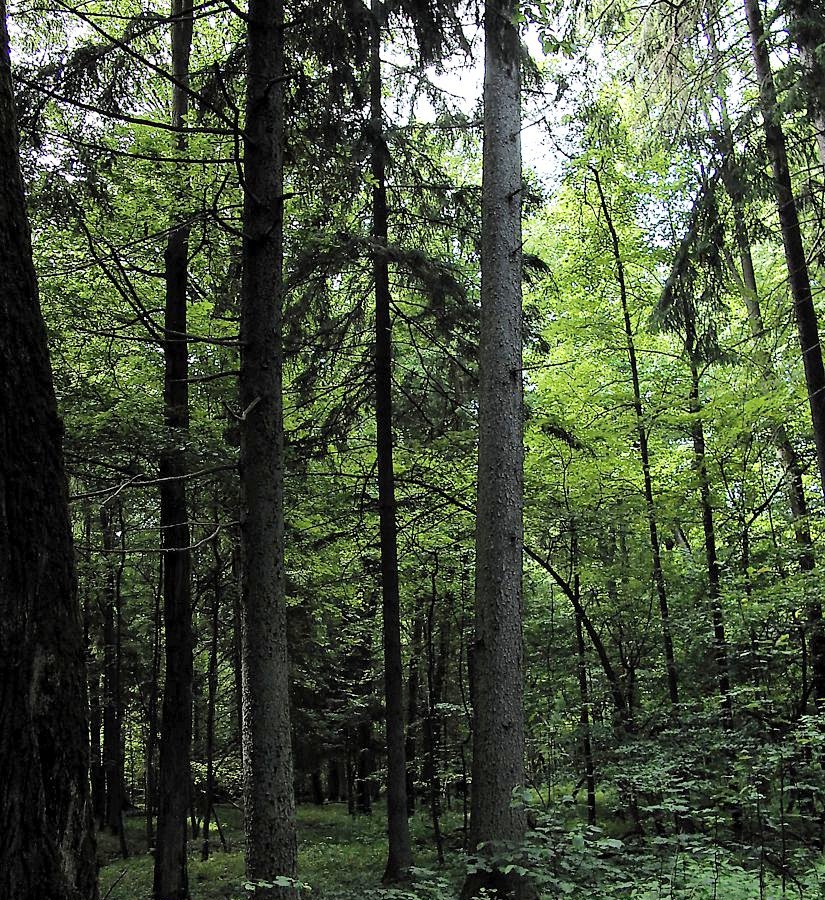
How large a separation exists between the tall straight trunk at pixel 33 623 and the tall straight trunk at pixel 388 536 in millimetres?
7041

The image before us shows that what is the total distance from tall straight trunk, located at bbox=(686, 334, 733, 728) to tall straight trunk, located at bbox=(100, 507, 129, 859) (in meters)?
10.4

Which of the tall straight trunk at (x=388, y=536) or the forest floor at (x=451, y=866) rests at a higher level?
the tall straight trunk at (x=388, y=536)

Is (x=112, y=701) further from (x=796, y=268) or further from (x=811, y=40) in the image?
(x=811, y=40)

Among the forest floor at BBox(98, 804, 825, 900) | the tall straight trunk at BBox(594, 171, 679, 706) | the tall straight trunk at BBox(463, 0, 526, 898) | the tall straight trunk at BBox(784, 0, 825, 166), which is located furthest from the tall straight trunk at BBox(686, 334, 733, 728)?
the tall straight trunk at BBox(463, 0, 526, 898)

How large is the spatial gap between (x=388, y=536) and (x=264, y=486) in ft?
18.0

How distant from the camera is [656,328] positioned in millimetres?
9398

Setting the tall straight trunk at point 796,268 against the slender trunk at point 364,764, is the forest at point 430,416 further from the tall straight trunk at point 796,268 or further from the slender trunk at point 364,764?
the slender trunk at point 364,764

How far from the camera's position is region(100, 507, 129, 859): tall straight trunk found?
14.5 meters

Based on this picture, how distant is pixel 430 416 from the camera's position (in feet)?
36.5

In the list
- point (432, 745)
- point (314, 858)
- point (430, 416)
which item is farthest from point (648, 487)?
point (314, 858)

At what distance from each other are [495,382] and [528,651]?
6461 mm

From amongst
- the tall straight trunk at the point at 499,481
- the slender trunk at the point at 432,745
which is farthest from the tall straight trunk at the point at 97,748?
the tall straight trunk at the point at 499,481

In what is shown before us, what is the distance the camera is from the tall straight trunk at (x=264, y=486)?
4.35 metres

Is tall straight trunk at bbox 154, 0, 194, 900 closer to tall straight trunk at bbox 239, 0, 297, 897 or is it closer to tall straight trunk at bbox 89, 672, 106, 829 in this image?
tall straight trunk at bbox 239, 0, 297, 897
